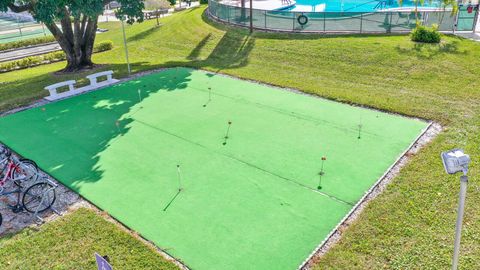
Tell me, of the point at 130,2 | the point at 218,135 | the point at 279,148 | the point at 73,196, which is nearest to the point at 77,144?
the point at 73,196

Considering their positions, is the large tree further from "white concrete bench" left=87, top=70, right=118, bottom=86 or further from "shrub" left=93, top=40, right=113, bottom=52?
"shrub" left=93, top=40, right=113, bottom=52

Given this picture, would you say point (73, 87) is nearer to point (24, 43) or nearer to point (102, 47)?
point (102, 47)

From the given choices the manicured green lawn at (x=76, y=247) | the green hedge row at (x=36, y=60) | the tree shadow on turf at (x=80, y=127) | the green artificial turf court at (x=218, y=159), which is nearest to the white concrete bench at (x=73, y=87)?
the tree shadow on turf at (x=80, y=127)

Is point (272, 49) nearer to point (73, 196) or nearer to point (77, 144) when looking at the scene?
point (77, 144)

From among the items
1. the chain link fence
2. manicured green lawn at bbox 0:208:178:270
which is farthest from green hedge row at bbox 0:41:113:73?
manicured green lawn at bbox 0:208:178:270

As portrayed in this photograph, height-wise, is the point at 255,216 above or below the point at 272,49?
below

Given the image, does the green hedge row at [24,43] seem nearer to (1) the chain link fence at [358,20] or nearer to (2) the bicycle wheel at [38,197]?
(1) the chain link fence at [358,20]

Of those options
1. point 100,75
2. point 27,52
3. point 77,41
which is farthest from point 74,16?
point 27,52
